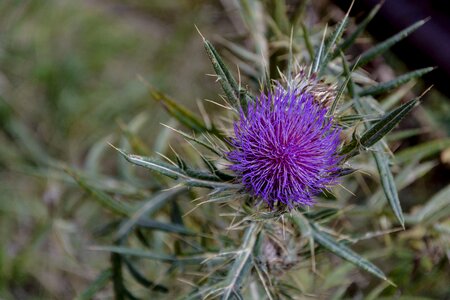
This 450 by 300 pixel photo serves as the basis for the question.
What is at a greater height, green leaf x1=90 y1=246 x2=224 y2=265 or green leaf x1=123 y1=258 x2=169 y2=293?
green leaf x1=90 y1=246 x2=224 y2=265

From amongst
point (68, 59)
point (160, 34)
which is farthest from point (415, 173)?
point (160, 34)

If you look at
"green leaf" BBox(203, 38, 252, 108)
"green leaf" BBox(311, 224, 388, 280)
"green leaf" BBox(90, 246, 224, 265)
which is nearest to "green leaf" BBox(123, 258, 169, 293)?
"green leaf" BBox(90, 246, 224, 265)

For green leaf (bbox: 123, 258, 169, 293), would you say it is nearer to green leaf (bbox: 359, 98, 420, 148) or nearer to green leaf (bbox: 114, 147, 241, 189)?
green leaf (bbox: 114, 147, 241, 189)

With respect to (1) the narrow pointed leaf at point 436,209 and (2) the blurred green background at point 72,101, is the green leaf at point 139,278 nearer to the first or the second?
(2) the blurred green background at point 72,101

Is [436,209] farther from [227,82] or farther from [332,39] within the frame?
[227,82]

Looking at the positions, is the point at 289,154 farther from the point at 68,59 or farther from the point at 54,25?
the point at 54,25
